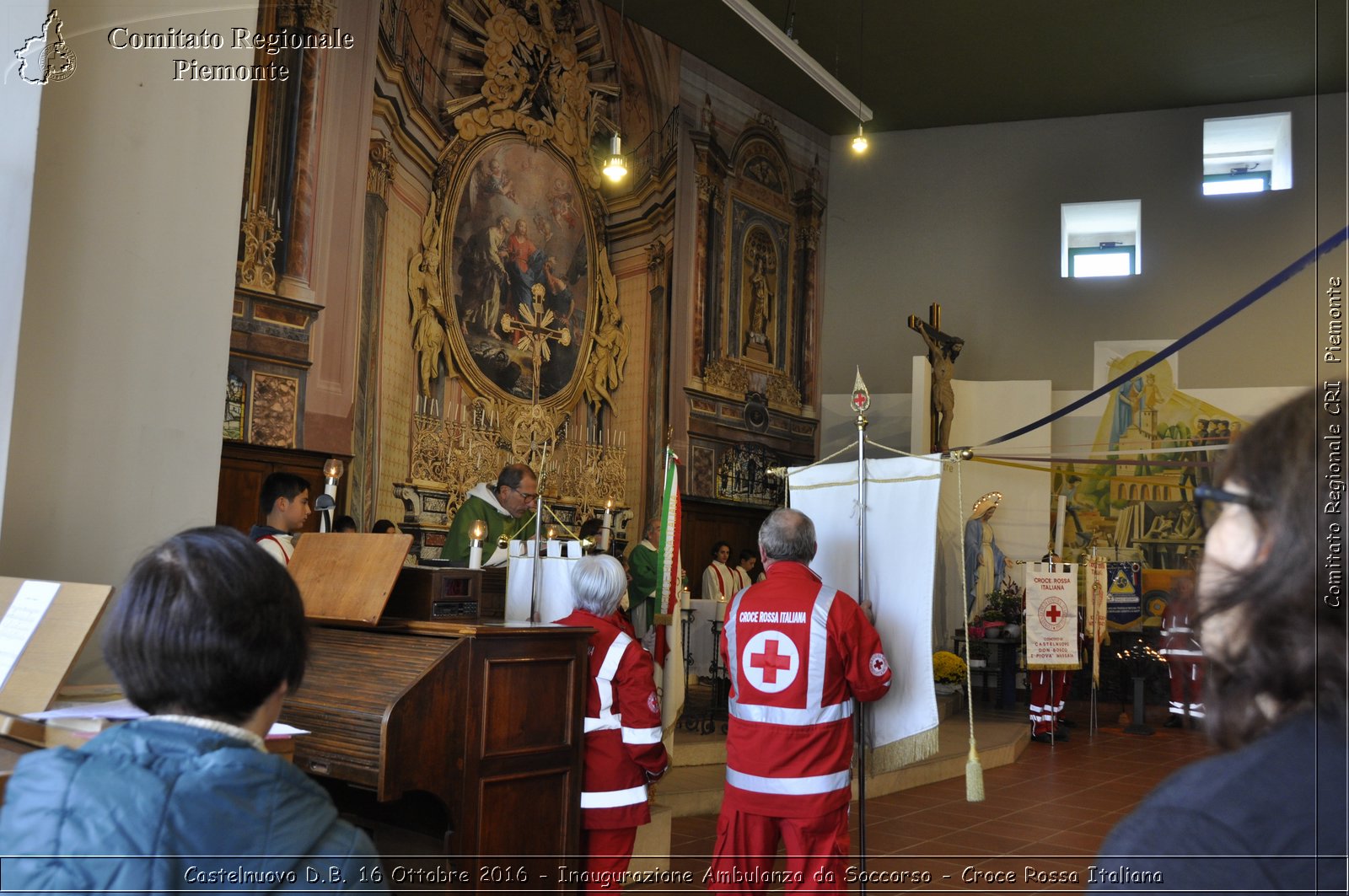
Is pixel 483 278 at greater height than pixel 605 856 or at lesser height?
greater

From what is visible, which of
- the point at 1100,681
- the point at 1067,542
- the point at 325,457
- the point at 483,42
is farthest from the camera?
the point at 1067,542

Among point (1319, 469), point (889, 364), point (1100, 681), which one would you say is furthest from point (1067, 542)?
point (1319, 469)

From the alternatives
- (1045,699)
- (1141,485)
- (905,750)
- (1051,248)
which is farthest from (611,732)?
(1051,248)

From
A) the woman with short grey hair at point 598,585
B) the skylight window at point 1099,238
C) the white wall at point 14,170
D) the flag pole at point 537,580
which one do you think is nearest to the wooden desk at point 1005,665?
the skylight window at point 1099,238

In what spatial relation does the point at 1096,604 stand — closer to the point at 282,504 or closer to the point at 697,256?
the point at 697,256

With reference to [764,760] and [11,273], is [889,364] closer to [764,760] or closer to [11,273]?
[764,760]

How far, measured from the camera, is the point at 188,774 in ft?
3.86

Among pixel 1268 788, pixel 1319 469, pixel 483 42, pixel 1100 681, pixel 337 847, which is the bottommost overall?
pixel 1100 681

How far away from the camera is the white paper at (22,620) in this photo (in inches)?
109

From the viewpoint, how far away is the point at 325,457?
9195 millimetres

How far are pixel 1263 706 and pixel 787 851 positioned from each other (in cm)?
303

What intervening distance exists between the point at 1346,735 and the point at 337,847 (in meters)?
1.03

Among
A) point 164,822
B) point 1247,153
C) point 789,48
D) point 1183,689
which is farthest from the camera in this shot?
point 1247,153

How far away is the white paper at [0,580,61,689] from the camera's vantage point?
278 cm
